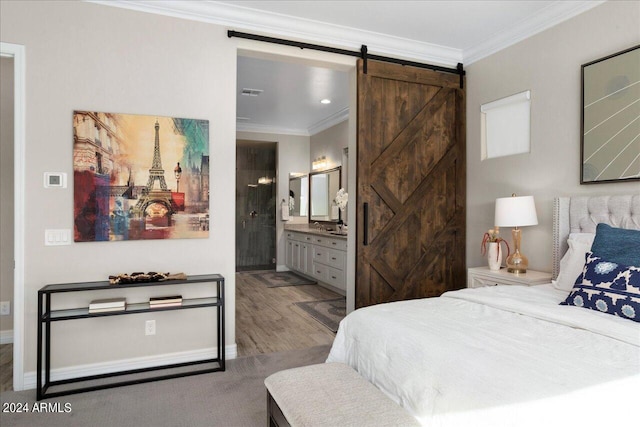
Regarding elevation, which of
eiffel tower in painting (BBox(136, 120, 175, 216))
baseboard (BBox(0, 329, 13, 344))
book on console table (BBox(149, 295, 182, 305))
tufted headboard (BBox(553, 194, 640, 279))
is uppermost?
eiffel tower in painting (BBox(136, 120, 175, 216))

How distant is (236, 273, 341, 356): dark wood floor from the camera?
366 centimetres

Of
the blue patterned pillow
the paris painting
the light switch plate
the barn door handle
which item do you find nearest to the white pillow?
the blue patterned pillow

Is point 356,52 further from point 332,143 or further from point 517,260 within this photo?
point 332,143

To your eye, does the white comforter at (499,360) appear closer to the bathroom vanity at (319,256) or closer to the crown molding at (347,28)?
the crown molding at (347,28)

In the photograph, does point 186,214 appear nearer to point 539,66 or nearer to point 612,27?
point 539,66

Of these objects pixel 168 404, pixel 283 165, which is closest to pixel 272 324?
pixel 168 404

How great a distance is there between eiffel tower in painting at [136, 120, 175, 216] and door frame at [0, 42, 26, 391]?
75 cm

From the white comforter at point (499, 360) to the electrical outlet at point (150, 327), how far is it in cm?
162

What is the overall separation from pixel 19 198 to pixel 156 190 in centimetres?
87

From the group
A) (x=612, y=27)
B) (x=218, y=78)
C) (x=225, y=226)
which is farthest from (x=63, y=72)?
(x=612, y=27)

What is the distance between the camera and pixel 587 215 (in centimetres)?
295

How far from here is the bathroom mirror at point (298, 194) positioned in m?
7.84

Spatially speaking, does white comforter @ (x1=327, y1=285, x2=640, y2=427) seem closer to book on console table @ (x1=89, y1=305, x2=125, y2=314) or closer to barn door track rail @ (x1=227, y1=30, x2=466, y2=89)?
book on console table @ (x1=89, y1=305, x2=125, y2=314)

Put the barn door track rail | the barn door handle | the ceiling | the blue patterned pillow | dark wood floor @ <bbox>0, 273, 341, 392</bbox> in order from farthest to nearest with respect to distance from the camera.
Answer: the barn door handle → dark wood floor @ <bbox>0, 273, 341, 392</bbox> → the barn door track rail → the ceiling → the blue patterned pillow
